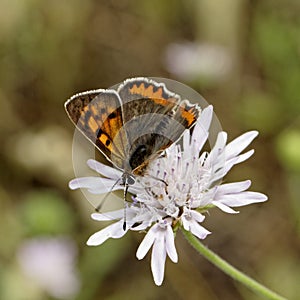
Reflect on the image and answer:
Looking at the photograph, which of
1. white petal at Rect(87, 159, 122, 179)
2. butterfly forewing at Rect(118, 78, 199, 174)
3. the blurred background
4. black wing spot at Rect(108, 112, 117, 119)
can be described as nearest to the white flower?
white petal at Rect(87, 159, 122, 179)

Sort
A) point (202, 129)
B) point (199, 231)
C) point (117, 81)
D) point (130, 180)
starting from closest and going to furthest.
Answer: point (199, 231) < point (130, 180) < point (202, 129) < point (117, 81)

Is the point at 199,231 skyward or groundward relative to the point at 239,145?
groundward

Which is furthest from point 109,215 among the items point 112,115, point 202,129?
point 202,129

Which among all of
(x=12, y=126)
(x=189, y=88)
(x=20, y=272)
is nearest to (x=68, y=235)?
(x=20, y=272)

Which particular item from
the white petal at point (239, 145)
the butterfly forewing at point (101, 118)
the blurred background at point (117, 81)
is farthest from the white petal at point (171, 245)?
the blurred background at point (117, 81)

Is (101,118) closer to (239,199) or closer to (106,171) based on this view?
(106,171)

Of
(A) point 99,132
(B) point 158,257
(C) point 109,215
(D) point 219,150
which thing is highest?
(A) point 99,132

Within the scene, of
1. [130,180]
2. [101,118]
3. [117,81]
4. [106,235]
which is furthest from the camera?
[117,81]
